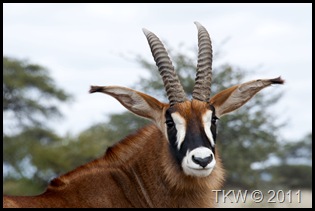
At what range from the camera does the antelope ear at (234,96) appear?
31.8 ft

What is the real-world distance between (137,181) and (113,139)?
1962 cm

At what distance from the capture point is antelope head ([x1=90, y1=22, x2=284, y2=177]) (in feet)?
29.1

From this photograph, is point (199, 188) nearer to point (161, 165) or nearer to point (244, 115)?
point (161, 165)

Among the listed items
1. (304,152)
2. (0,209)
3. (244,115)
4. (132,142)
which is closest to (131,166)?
(132,142)

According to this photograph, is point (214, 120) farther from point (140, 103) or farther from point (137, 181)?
point (137, 181)

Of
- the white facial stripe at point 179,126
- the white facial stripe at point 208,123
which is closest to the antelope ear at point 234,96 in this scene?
the white facial stripe at point 208,123

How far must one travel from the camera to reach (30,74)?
41438 mm

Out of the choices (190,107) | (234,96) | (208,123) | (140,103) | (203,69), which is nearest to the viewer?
(208,123)

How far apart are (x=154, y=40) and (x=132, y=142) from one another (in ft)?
4.85

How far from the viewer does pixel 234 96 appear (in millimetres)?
9820

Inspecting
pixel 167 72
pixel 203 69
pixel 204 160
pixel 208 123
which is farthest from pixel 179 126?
pixel 203 69

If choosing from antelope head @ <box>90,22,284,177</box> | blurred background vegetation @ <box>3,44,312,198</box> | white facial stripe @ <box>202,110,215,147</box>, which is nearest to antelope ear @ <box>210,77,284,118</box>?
antelope head @ <box>90,22,284,177</box>

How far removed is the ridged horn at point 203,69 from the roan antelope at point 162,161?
0.01m

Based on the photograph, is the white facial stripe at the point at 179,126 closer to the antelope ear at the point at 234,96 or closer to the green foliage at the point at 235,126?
the antelope ear at the point at 234,96
